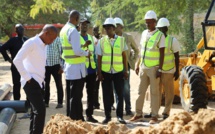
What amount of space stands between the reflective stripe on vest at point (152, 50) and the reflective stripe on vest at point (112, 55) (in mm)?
457

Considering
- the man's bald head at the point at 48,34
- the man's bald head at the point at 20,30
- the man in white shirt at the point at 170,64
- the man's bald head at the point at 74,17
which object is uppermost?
the man's bald head at the point at 74,17

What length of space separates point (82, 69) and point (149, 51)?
1.34m

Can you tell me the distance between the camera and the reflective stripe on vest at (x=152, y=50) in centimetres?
818

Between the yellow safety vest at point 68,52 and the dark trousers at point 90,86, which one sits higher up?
the yellow safety vest at point 68,52

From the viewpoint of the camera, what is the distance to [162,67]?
834 centimetres

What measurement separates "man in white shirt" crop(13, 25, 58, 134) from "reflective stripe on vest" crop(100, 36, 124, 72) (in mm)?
2340

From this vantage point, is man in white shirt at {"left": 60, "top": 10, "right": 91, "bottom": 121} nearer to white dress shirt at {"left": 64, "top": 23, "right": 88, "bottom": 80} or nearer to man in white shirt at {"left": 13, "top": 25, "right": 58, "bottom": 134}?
white dress shirt at {"left": 64, "top": 23, "right": 88, "bottom": 80}

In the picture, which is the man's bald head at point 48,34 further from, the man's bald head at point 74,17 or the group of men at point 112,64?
the man's bald head at point 74,17

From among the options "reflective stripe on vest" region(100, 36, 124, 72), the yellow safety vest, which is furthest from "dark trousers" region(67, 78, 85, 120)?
"reflective stripe on vest" region(100, 36, 124, 72)

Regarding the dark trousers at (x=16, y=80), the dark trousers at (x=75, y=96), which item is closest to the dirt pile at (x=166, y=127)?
the dark trousers at (x=75, y=96)

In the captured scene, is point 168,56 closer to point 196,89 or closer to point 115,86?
point 196,89

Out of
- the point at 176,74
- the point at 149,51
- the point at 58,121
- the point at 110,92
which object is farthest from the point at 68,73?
the point at 58,121

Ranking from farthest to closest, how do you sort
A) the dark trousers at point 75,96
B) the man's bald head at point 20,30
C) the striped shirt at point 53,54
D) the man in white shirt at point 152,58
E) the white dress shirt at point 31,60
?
1. the striped shirt at point 53,54
2. the man's bald head at point 20,30
3. the man in white shirt at point 152,58
4. the dark trousers at point 75,96
5. the white dress shirt at point 31,60

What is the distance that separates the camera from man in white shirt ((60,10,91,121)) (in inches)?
298
